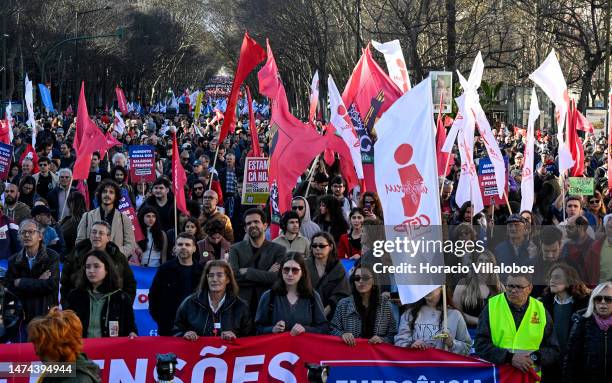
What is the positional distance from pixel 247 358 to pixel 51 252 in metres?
2.24

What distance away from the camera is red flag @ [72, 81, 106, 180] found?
16031 mm

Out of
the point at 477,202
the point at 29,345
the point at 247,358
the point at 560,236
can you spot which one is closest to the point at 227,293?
the point at 247,358

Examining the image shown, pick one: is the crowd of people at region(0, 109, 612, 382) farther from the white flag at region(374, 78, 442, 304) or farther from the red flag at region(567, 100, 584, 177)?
the red flag at region(567, 100, 584, 177)

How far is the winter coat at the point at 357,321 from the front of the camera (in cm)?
828

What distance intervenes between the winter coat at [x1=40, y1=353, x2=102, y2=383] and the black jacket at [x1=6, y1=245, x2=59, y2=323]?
358 cm

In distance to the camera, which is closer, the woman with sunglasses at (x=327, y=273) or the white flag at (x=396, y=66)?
the woman with sunglasses at (x=327, y=273)

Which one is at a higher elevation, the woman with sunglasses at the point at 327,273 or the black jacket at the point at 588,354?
the woman with sunglasses at the point at 327,273

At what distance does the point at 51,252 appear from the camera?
9.52 metres

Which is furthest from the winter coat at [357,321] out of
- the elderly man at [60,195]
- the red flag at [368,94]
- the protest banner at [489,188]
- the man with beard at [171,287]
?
the red flag at [368,94]

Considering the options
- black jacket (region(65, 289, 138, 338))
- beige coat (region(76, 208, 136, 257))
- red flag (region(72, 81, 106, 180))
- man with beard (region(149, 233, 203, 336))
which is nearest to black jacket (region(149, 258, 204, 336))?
man with beard (region(149, 233, 203, 336))

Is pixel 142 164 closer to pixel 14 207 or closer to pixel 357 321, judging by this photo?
pixel 14 207

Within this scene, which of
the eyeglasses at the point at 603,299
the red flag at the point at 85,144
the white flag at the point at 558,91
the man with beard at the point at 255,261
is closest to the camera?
the eyeglasses at the point at 603,299

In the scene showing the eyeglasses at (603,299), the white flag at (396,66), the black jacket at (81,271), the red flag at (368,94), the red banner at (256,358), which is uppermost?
the white flag at (396,66)

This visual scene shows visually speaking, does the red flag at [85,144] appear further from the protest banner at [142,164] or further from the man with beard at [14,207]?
the man with beard at [14,207]
